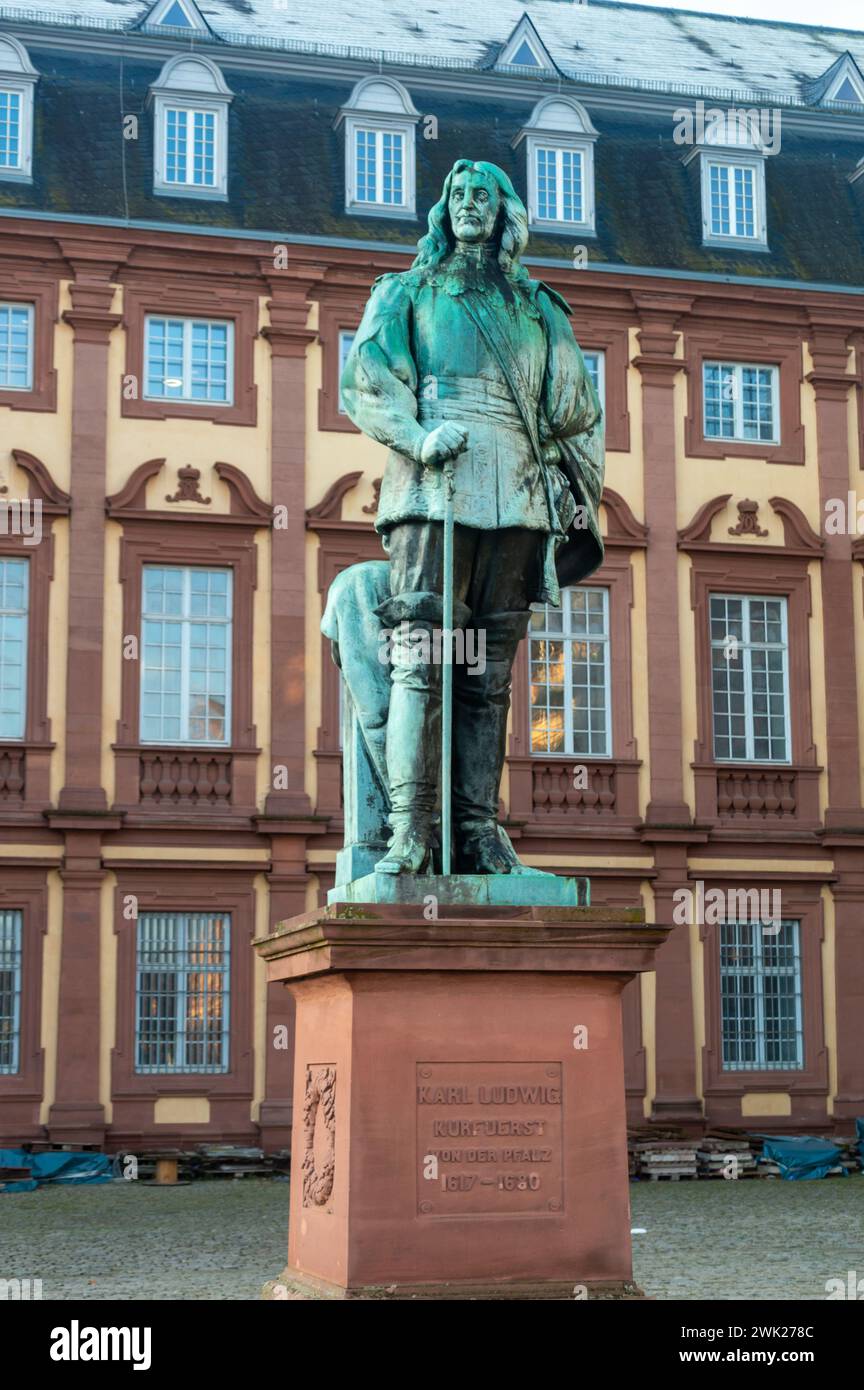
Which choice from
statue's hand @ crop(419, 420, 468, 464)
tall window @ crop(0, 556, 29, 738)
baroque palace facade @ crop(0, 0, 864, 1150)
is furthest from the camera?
tall window @ crop(0, 556, 29, 738)

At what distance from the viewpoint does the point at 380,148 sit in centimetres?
2628

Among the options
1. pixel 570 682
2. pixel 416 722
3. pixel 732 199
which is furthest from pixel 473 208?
pixel 732 199

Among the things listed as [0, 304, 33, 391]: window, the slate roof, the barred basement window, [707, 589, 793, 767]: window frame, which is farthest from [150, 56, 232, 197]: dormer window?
the barred basement window

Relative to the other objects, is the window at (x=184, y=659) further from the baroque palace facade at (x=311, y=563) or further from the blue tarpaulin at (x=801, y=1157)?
the blue tarpaulin at (x=801, y=1157)

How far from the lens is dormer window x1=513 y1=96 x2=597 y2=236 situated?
26.6 meters

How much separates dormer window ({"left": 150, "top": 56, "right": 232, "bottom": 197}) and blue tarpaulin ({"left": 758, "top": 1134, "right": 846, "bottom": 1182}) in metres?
12.9

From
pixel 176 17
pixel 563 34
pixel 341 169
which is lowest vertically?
pixel 341 169

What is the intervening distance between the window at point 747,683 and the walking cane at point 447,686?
18.9 meters

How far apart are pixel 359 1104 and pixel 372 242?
20.2 metres

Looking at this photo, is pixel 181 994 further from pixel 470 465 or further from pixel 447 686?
pixel 470 465

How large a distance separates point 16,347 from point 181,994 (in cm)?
766

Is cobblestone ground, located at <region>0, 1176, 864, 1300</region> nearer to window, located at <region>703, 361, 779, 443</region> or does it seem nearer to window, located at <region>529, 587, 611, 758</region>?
window, located at <region>529, 587, 611, 758</region>

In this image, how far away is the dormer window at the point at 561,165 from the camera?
26.6 m

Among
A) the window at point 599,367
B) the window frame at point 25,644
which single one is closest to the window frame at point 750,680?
the window at point 599,367
